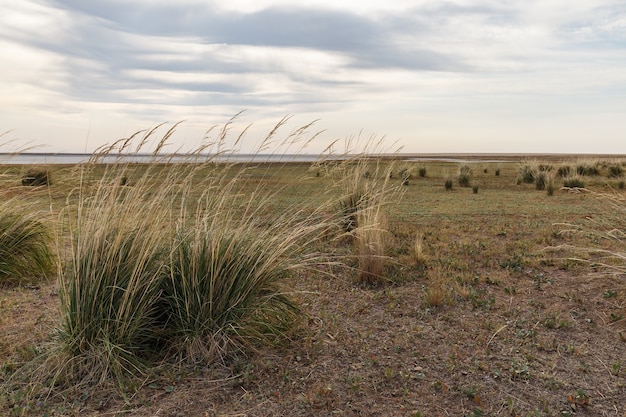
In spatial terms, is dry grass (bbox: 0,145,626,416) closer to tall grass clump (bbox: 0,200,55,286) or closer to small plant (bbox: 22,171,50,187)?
small plant (bbox: 22,171,50,187)

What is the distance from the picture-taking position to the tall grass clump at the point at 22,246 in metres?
5.36

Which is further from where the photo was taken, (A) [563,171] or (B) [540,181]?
(A) [563,171]

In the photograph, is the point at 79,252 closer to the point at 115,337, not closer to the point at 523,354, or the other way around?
the point at 115,337

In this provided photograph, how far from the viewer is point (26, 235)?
214 inches

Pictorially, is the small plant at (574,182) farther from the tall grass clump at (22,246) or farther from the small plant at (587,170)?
the tall grass clump at (22,246)

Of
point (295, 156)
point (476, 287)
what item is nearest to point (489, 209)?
point (476, 287)

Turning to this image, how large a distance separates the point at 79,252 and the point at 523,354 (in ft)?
11.4

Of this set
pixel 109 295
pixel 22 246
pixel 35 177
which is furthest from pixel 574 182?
pixel 109 295

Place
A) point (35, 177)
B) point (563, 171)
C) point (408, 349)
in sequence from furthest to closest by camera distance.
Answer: point (563, 171), point (35, 177), point (408, 349)

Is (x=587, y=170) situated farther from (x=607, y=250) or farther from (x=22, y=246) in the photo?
(x=22, y=246)

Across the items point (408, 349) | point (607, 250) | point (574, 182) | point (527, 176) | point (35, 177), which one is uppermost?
point (35, 177)

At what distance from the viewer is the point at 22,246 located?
5.54 metres

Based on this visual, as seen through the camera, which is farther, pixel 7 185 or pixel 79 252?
pixel 7 185

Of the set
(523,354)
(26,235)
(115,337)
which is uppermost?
(26,235)
